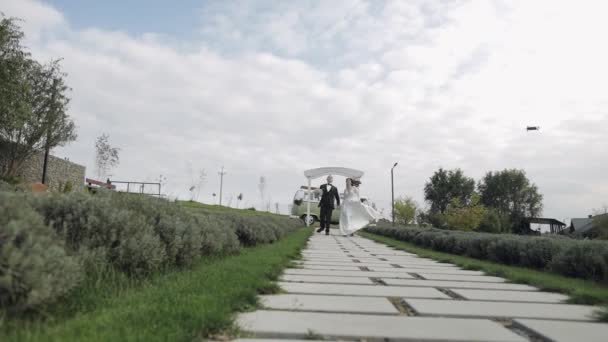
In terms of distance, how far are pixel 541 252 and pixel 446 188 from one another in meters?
54.6

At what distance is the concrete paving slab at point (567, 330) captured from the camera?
7.19 ft

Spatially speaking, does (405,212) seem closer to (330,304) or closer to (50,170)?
(50,170)

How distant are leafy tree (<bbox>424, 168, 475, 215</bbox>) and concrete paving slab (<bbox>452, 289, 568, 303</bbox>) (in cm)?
5609

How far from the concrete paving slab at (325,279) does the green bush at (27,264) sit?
85.6 inches

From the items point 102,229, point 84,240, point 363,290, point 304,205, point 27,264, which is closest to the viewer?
point 27,264

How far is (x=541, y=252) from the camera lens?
6359 mm

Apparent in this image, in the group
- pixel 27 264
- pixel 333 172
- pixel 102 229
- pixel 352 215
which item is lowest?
pixel 27 264

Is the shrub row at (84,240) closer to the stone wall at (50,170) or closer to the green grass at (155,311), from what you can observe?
the green grass at (155,311)

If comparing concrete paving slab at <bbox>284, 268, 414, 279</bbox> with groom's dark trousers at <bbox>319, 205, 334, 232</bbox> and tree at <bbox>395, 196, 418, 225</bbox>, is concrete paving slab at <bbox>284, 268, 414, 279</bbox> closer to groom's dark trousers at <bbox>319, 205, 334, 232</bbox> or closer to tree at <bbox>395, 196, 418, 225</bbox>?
groom's dark trousers at <bbox>319, 205, 334, 232</bbox>

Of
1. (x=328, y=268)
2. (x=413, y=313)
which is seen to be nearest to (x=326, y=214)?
(x=328, y=268)

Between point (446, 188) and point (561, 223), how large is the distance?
14698 mm

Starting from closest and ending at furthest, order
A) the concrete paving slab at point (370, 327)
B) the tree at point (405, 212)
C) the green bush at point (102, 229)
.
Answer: the concrete paving slab at point (370, 327), the green bush at point (102, 229), the tree at point (405, 212)

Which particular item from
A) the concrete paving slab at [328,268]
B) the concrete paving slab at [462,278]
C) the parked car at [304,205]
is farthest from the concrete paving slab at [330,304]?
the parked car at [304,205]

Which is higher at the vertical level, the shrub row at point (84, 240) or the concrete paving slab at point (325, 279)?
the shrub row at point (84, 240)
